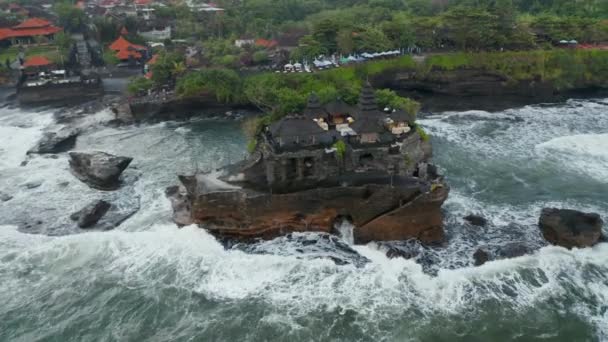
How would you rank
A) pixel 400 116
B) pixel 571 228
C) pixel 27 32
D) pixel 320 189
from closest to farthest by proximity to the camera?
pixel 571 228 < pixel 320 189 < pixel 400 116 < pixel 27 32

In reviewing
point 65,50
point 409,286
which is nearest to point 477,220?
point 409,286

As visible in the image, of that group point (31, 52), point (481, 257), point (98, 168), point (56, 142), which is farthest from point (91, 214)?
point (31, 52)

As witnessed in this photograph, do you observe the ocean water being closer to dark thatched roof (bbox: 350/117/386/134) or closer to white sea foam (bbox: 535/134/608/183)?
white sea foam (bbox: 535/134/608/183)

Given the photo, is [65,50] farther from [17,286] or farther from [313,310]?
[313,310]

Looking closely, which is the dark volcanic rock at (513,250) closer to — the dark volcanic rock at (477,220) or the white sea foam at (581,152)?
the dark volcanic rock at (477,220)

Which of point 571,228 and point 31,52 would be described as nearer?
point 571,228

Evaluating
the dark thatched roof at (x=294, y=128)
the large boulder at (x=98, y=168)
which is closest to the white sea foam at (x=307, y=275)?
the large boulder at (x=98, y=168)

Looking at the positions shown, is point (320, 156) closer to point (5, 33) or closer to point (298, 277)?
point (298, 277)
